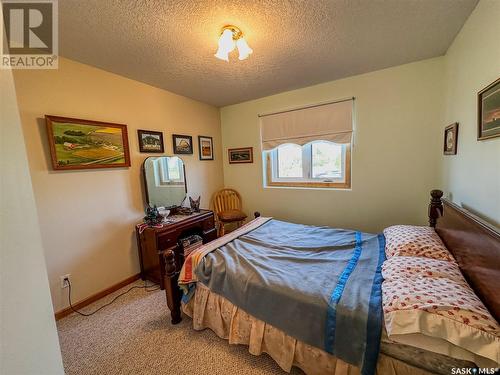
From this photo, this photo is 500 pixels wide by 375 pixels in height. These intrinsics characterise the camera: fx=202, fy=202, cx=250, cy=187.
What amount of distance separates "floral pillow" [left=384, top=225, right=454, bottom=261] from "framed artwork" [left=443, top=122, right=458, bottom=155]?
2.62ft

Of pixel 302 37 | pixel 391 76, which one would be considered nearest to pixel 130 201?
pixel 302 37

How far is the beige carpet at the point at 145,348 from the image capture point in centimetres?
136

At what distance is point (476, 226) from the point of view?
3.60ft

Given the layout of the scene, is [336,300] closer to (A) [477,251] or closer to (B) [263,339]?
(B) [263,339]

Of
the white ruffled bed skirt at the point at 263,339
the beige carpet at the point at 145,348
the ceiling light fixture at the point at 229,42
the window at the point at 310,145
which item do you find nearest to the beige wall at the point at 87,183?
the beige carpet at the point at 145,348

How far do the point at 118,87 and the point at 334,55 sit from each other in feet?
7.57

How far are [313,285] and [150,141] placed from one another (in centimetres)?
240

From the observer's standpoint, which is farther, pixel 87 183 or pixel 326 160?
pixel 326 160

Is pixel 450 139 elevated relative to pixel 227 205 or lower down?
elevated

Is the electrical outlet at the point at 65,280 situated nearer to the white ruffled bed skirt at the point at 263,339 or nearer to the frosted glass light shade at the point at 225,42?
the white ruffled bed skirt at the point at 263,339

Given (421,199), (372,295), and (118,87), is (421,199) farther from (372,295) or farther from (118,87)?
(118,87)

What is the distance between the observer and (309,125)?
2.83 metres

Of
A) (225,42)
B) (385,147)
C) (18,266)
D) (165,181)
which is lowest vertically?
(18,266)

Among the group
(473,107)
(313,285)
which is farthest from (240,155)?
(473,107)
